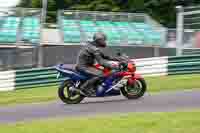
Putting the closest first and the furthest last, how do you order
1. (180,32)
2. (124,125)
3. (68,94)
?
(124,125)
(68,94)
(180,32)

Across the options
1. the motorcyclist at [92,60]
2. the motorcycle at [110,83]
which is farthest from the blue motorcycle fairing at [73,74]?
the motorcyclist at [92,60]

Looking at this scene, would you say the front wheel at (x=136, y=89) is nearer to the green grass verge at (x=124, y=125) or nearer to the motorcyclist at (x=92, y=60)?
the motorcyclist at (x=92, y=60)

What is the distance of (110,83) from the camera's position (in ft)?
40.3

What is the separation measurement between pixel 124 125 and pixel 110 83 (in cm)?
400

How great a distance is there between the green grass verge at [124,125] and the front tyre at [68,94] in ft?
9.41

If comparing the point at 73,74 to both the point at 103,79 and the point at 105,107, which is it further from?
the point at 105,107

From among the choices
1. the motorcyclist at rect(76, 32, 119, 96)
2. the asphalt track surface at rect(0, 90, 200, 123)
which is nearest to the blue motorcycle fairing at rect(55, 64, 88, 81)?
the motorcyclist at rect(76, 32, 119, 96)

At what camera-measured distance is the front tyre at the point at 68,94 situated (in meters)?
12.4

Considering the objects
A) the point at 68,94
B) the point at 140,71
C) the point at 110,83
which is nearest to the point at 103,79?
the point at 110,83

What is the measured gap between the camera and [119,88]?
1226 centimetres

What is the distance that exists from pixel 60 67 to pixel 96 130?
15.3ft

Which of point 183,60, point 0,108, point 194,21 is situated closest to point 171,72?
point 183,60

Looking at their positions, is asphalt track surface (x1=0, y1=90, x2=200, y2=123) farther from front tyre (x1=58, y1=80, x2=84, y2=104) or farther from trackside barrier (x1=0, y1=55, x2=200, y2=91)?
trackside barrier (x1=0, y1=55, x2=200, y2=91)

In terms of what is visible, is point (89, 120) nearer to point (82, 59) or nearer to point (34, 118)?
point (34, 118)
